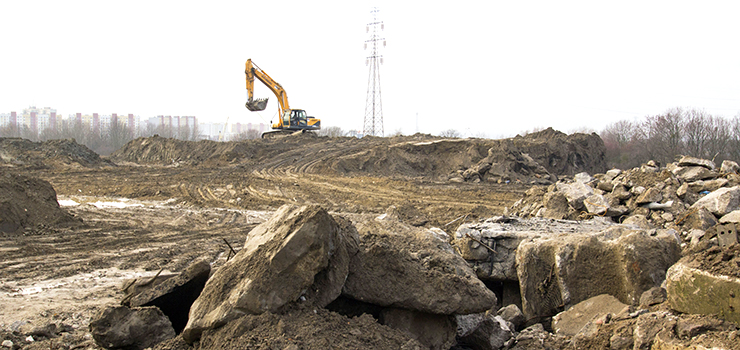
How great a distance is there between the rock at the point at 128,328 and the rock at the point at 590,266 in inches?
160

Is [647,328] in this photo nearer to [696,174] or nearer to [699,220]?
[699,220]

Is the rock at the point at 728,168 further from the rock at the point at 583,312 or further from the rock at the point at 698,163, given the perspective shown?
the rock at the point at 583,312

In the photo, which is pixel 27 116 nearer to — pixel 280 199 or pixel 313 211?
pixel 280 199

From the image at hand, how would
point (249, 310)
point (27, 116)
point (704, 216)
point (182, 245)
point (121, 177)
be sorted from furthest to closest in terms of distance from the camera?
point (27, 116) → point (121, 177) → point (182, 245) → point (704, 216) → point (249, 310)

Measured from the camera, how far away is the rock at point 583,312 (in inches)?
185

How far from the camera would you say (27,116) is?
4660 inches

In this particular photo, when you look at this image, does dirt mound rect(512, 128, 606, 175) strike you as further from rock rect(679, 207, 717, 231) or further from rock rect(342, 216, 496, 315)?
rock rect(342, 216, 496, 315)

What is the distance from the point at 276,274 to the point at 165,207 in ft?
38.5

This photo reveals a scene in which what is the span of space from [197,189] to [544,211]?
1283cm

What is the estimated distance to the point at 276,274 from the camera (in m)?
3.56

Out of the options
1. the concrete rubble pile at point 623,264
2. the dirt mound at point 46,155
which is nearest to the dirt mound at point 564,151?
the concrete rubble pile at point 623,264

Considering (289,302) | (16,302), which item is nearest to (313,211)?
(289,302)

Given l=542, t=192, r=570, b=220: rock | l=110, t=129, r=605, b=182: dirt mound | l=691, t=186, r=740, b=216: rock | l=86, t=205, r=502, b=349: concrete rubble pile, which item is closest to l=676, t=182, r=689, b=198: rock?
l=691, t=186, r=740, b=216: rock

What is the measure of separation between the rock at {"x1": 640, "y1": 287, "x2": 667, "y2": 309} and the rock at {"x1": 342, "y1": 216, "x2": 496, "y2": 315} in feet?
4.74
